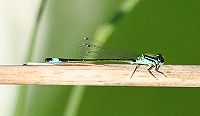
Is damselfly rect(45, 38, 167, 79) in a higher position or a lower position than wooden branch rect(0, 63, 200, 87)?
higher

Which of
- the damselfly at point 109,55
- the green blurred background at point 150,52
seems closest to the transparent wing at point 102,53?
the damselfly at point 109,55

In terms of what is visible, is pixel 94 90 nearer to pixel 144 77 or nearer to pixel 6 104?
pixel 6 104

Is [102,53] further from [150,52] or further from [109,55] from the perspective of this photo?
[150,52]

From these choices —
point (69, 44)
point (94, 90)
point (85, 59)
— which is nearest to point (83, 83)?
point (85, 59)

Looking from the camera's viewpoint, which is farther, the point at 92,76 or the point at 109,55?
the point at 109,55

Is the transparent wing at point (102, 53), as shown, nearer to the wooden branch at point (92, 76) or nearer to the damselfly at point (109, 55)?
the damselfly at point (109, 55)

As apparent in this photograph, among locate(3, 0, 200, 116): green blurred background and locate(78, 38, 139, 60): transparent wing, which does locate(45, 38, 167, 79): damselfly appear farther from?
locate(3, 0, 200, 116): green blurred background

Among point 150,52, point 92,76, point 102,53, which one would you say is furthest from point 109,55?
point 92,76

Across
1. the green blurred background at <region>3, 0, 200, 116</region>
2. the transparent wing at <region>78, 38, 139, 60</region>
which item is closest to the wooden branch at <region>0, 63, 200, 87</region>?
the transparent wing at <region>78, 38, 139, 60</region>

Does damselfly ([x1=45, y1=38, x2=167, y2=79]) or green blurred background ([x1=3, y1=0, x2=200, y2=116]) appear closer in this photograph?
damselfly ([x1=45, y1=38, x2=167, y2=79])

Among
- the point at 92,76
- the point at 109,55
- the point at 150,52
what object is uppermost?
the point at 150,52
